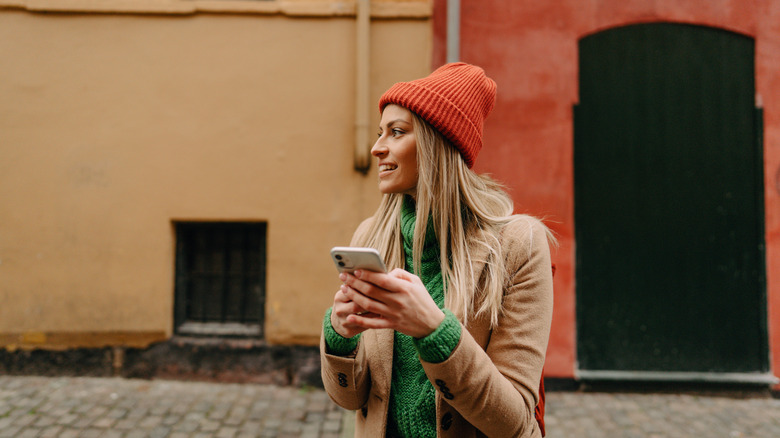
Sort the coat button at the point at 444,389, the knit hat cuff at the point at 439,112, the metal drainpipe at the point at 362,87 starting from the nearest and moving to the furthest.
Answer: the coat button at the point at 444,389 → the knit hat cuff at the point at 439,112 → the metal drainpipe at the point at 362,87

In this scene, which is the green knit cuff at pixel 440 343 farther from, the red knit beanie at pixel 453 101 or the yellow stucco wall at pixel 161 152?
the yellow stucco wall at pixel 161 152

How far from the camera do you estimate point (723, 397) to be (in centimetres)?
463

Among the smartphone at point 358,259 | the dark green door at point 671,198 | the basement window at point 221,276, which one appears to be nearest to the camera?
the smartphone at point 358,259

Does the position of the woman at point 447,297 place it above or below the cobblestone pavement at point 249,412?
above

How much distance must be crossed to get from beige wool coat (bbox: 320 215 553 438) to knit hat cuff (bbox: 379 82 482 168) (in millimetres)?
312

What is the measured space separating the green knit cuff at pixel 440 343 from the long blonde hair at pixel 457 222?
21cm

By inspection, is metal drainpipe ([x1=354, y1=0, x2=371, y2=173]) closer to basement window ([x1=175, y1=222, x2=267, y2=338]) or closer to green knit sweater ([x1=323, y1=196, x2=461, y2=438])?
basement window ([x1=175, y1=222, x2=267, y2=338])

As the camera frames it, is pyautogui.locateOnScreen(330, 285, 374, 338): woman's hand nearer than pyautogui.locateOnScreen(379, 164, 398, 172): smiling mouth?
Yes

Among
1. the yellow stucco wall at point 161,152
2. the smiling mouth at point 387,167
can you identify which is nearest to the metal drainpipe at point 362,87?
the yellow stucco wall at point 161,152

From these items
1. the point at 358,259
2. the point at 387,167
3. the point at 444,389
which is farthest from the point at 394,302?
the point at 387,167

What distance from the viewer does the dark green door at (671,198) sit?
462cm

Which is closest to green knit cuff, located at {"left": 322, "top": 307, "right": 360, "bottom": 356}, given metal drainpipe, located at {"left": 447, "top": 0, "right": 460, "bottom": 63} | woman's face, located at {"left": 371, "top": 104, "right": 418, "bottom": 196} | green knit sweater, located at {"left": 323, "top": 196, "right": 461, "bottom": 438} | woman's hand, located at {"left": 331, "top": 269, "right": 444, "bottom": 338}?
green knit sweater, located at {"left": 323, "top": 196, "right": 461, "bottom": 438}

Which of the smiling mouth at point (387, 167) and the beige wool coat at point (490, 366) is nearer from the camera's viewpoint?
the beige wool coat at point (490, 366)

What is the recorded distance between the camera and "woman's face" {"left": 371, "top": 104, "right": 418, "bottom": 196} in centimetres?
156
